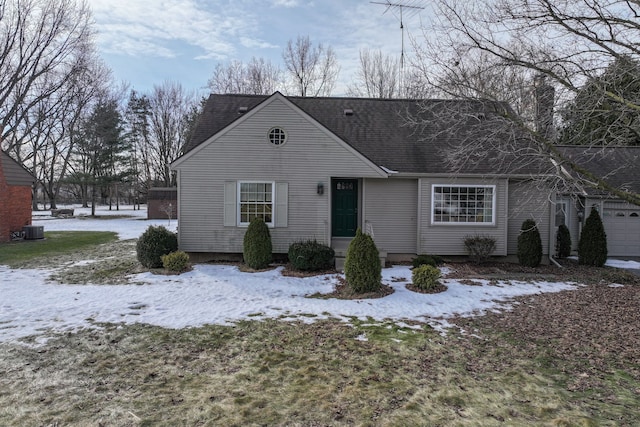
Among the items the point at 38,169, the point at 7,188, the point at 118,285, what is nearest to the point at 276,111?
the point at 118,285

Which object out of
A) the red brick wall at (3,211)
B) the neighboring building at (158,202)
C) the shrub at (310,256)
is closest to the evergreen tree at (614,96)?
the shrub at (310,256)

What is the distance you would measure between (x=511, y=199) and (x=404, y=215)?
3447mm

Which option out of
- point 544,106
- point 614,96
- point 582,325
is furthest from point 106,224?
point 614,96

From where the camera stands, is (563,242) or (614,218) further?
(614,218)

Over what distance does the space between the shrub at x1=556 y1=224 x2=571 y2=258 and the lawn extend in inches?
285

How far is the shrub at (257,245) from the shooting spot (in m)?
10.1

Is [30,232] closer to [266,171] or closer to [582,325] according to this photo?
[266,171]

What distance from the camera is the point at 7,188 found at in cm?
1641

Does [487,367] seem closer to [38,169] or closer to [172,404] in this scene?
[172,404]

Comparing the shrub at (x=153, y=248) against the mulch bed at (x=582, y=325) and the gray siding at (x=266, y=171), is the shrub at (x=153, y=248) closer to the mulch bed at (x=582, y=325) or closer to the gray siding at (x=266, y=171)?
the gray siding at (x=266, y=171)

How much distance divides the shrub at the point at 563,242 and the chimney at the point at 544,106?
21.3ft

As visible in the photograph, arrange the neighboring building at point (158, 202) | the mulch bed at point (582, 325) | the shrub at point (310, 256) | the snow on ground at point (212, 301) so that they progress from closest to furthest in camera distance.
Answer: the mulch bed at point (582, 325) < the snow on ground at point (212, 301) < the shrub at point (310, 256) < the neighboring building at point (158, 202)

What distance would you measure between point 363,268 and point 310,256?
2.37 m

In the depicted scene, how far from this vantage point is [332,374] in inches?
165
